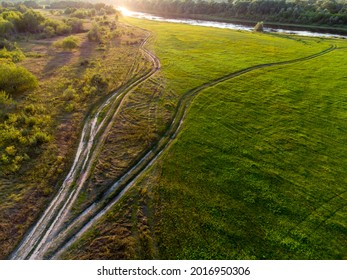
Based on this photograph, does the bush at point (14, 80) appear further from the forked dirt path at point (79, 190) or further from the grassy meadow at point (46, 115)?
the forked dirt path at point (79, 190)

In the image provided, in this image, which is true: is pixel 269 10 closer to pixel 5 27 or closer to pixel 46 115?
pixel 5 27

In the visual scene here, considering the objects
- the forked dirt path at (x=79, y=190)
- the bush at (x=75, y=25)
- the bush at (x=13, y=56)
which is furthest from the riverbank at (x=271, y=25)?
the forked dirt path at (x=79, y=190)

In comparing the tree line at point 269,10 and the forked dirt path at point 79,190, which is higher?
the tree line at point 269,10

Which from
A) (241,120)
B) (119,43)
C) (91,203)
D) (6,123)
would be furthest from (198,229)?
(119,43)

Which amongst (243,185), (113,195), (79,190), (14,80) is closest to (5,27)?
(14,80)

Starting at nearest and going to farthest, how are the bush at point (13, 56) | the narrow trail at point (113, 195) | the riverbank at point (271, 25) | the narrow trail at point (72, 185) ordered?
the narrow trail at point (72, 185) < the narrow trail at point (113, 195) < the bush at point (13, 56) < the riverbank at point (271, 25)
